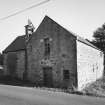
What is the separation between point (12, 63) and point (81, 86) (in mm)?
13010

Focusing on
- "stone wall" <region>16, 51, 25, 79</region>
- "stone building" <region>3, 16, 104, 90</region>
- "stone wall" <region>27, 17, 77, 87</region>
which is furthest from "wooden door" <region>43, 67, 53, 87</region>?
"stone wall" <region>16, 51, 25, 79</region>

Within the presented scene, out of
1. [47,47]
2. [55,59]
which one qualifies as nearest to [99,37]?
[47,47]

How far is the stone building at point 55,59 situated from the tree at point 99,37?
24.9m

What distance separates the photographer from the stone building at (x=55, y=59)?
1694cm

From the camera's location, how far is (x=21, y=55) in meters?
22.9

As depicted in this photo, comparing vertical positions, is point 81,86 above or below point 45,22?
below

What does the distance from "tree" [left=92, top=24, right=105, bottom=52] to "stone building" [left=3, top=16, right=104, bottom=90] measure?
24936 millimetres

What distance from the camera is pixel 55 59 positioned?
18266mm

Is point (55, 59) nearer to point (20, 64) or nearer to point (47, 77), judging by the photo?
point (47, 77)

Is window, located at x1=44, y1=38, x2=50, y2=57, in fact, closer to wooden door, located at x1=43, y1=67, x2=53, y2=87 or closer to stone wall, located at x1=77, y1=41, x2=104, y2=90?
wooden door, located at x1=43, y1=67, x2=53, y2=87

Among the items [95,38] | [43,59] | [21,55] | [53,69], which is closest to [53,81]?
[53,69]

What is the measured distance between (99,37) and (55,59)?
3272 centimetres

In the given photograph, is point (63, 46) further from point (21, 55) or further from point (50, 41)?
point (21, 55)

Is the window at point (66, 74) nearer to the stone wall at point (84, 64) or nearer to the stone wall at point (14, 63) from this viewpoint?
Result: the stone wall at point (84, 64)
